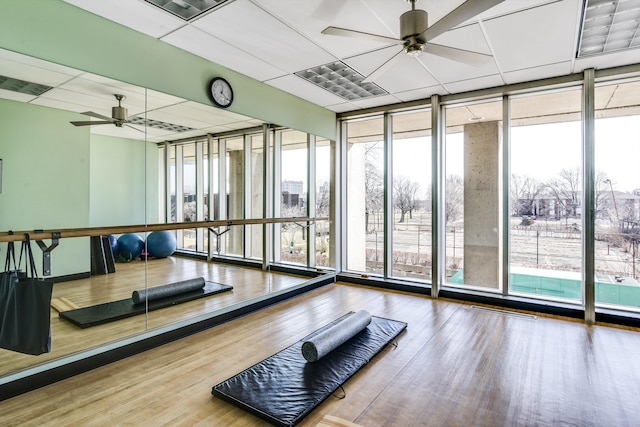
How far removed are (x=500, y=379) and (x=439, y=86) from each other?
3897 mm

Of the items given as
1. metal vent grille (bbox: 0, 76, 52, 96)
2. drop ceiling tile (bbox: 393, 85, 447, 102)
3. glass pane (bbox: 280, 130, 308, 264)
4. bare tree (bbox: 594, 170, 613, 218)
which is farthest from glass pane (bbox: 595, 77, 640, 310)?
metal vent grille (bbox: 0, 76, 52, 96)

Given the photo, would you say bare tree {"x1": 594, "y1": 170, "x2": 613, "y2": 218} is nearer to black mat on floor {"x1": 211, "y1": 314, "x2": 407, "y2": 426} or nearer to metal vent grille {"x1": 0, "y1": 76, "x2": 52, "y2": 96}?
black mat on floor {"x1": 211, "y1": 314, "x2": 407, "y2": 426}

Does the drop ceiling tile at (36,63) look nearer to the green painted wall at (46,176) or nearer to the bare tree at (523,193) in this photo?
the green painted wall at (46,176)

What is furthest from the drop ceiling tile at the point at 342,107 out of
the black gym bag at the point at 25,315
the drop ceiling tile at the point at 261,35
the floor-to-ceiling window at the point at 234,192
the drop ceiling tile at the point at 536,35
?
the black gym bag at the point at 25,315

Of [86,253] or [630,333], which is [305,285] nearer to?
[86,253]

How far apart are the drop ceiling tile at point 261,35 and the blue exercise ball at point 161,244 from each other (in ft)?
7.11

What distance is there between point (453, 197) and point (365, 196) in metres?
1.55

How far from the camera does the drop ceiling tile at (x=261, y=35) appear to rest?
120 inches

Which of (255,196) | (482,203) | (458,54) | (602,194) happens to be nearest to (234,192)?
(255,196)

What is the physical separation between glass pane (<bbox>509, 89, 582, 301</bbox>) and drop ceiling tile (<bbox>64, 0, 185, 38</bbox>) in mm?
4708

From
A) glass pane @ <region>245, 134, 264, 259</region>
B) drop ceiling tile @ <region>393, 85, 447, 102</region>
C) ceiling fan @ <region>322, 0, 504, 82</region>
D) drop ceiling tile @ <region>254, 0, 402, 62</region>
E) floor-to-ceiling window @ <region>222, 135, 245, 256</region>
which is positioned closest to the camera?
ceiling fan @ <region>322, 0, 504, 82</region>

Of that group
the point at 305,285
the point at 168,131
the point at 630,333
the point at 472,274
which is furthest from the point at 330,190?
the point at 630,333

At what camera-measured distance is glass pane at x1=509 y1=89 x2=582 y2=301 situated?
4.68 meters

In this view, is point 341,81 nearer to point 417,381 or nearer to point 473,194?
point 473,194
